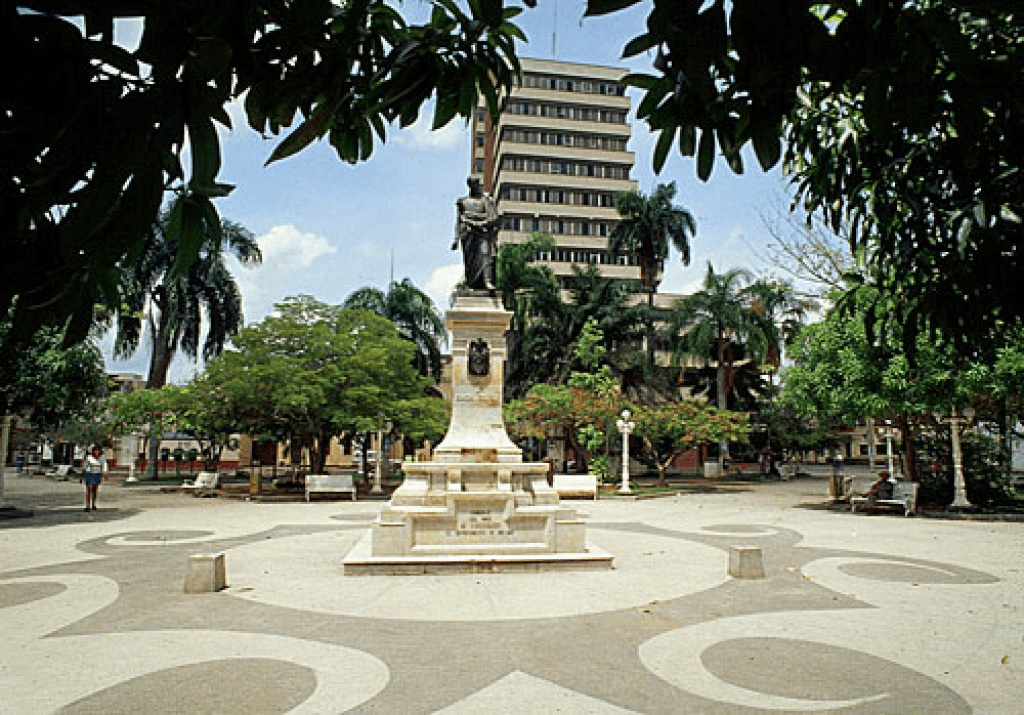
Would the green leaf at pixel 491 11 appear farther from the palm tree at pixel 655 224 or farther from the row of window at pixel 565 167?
the row of window at pixel 565 167

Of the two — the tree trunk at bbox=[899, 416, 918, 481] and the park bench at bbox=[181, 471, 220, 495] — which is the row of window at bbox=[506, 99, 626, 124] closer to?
the park bench at bbox=[181, 471, 220, 495]

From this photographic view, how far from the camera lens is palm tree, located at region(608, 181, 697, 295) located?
1692 inches

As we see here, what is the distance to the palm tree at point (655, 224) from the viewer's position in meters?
43.0

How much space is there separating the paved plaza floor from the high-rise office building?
48166 millimetres

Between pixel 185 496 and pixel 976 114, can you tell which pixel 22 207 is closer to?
pixel 976 114

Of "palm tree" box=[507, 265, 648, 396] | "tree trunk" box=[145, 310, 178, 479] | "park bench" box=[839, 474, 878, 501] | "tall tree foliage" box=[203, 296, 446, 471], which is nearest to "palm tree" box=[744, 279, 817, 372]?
"palm tree" box=[507, 265, 648, 396]

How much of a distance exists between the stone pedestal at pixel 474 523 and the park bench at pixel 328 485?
12.1m

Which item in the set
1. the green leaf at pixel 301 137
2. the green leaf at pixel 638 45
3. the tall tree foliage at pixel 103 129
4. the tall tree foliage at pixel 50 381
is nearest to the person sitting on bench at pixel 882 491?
the green leaf at pixel 638 45

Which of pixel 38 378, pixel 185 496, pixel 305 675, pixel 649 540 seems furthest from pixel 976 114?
pixel 185 496

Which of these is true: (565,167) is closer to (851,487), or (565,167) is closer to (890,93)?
(851,487)

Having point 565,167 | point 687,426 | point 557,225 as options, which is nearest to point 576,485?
Result: point 687,426

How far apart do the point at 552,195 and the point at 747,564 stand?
173 feet

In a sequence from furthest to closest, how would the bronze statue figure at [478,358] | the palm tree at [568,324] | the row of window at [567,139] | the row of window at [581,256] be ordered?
the row of window at [567,139] < the row of window at [581,256] < the palm tree at [568,324] < the bronze statue figure at [478,358]

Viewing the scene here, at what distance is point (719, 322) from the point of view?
36938mm
